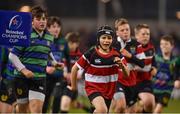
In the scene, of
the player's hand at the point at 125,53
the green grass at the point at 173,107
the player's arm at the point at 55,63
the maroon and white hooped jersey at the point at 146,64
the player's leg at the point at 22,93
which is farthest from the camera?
the green grass at the point at 173,107

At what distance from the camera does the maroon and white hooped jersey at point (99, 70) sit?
13000 mm

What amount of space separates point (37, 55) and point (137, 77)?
3.17 metres

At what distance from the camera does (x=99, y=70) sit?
13.1m

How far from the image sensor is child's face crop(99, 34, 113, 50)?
512 inches

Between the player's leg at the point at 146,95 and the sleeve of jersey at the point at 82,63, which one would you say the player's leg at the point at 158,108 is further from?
the sleeve of jersey at the point at 82,63

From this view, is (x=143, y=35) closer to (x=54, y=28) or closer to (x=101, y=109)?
(x=54, y=28)

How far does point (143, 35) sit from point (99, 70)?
3.41 m

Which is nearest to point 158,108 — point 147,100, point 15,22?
point 147,100

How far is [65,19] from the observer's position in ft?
111

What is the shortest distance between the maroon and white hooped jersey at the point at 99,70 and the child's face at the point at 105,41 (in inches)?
5.1

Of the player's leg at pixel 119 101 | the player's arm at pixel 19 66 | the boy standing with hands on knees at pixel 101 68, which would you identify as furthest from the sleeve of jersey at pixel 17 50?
the player's leg at pixel 119 101

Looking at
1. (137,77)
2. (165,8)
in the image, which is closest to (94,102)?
(137,77)

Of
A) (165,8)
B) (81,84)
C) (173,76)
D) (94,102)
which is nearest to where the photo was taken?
(94,102)

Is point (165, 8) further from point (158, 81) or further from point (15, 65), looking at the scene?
point (15, 65)
